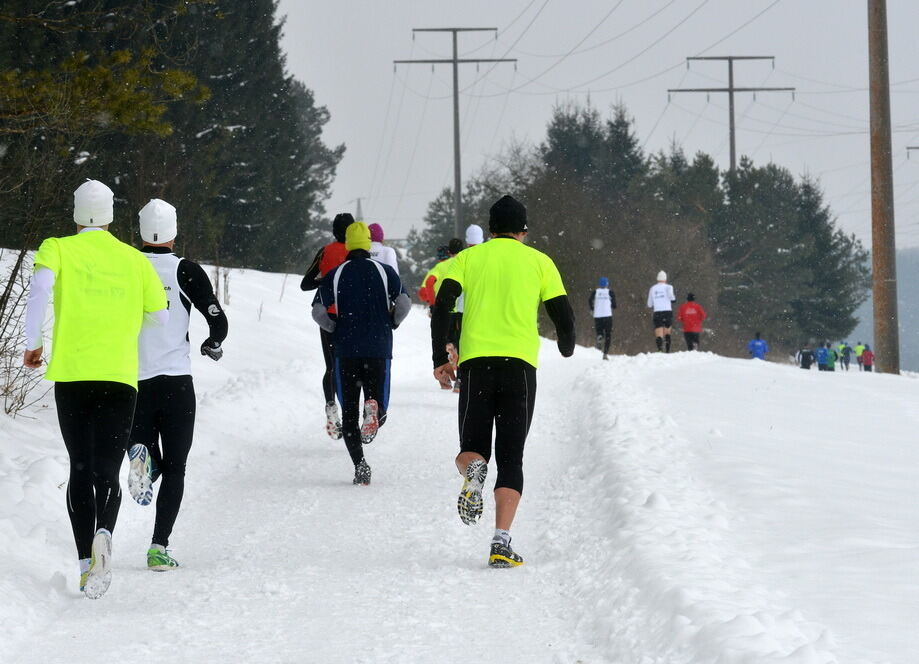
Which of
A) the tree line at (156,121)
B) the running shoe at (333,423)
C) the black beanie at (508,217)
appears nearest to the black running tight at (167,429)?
the black beanie at (508,217)

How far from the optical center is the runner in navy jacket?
8.30 m

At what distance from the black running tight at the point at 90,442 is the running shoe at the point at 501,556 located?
192 cm

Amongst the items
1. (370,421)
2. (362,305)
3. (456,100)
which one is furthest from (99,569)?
(456,100)

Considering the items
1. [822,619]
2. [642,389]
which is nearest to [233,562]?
[822,619]

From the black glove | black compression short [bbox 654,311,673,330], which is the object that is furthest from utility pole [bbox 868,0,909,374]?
Answer: the black glove

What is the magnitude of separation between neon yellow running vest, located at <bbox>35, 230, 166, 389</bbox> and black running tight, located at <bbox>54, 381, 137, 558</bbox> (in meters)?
0.08

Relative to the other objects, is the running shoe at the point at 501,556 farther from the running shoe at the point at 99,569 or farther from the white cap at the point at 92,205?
the white cap at the point at 92,205

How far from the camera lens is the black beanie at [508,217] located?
6.09 metres

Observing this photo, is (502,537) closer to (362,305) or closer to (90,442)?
Answer: (90,442)

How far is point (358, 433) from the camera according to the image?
27.3 feet

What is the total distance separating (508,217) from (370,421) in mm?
2596

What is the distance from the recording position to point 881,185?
50.9ft

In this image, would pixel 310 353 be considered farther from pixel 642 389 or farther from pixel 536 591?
pixel 536 591

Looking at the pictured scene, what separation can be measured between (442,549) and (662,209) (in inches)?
2426
